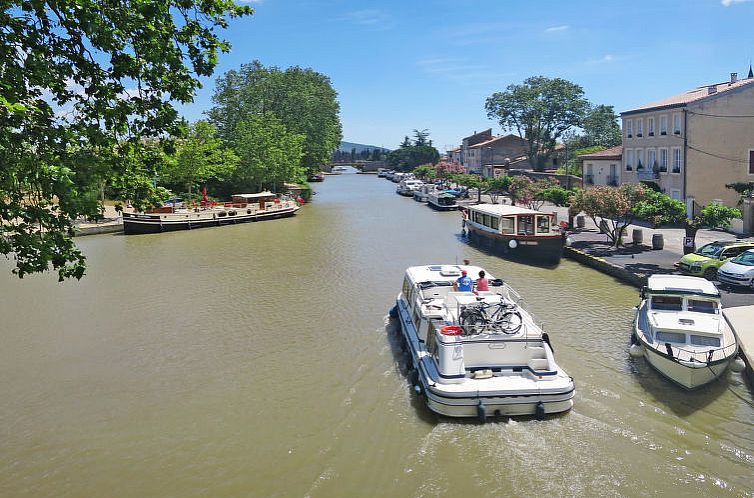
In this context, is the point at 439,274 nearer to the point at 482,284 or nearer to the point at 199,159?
the point at 482,284

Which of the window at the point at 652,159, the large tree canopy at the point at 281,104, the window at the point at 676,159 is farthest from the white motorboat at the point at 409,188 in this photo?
the window at the point at 676,159

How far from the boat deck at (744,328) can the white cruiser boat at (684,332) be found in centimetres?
42

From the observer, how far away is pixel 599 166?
1961 inches

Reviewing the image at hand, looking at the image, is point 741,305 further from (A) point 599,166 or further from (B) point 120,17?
(A) point 599,166

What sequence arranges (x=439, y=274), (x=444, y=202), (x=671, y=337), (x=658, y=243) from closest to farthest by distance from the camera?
(x=671, y=337) → (x=439, y=274) → (x=658, y=243) → (x=444, y=202)

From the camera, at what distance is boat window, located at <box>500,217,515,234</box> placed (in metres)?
31.0

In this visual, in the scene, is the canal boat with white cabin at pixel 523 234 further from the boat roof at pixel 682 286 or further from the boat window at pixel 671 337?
the boat window at pixel 671 337

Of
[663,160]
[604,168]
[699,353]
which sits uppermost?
[663,160]

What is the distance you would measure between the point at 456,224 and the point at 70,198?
40.5 m

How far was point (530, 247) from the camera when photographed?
95.6 feet

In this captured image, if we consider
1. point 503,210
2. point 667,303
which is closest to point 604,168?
point 503,210

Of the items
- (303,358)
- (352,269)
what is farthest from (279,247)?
(303,358)

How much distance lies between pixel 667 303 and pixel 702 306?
81cm

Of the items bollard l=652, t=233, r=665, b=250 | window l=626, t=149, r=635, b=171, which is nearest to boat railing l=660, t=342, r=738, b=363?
bollard l=652, t=233, r=665, b=250
